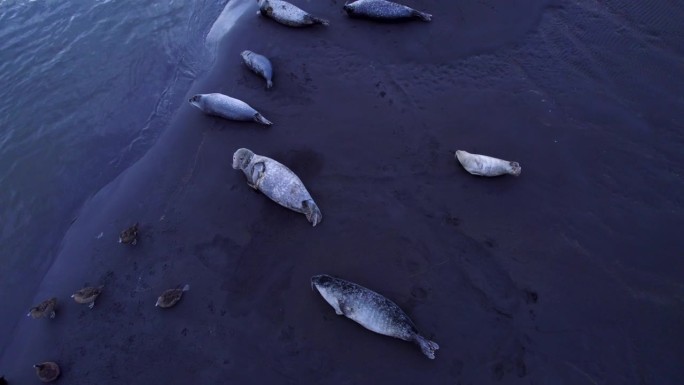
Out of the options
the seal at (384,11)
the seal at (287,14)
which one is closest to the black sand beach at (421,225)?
the seal at (384,11)

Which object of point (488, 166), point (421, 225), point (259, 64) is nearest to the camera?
point (421, 225)

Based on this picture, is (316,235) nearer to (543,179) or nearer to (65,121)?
(543,179)

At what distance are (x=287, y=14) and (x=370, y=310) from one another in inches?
325

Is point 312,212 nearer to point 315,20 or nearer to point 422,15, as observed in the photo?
point 315,20

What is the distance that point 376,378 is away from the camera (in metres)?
5.79

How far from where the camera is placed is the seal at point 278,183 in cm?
732

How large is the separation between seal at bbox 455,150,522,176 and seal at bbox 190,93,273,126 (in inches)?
168

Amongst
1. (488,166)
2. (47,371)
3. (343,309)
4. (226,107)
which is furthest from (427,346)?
(226,107)

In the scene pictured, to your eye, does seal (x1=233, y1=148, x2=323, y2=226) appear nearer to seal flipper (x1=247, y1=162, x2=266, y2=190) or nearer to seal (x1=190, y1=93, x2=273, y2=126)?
seal flipper (x1=247, y1=162, x2=266, y2=190)

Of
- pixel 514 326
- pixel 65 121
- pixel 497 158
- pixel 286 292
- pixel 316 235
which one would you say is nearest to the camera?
pixel 514 326

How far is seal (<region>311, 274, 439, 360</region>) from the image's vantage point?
586 cm

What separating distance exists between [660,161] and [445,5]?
6.29 m

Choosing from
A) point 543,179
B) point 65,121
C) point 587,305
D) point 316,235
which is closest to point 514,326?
point 587,305

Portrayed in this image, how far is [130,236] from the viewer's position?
24.6 feet
